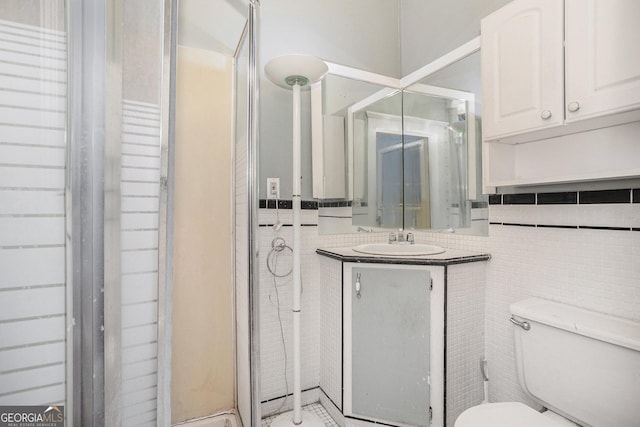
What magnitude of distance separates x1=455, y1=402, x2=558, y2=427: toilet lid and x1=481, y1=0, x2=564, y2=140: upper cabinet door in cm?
104

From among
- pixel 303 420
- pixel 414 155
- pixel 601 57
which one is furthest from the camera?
pixel 414 155

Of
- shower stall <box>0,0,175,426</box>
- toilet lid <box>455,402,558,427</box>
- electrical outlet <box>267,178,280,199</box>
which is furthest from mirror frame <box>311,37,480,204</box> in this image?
shower stall <box>0,0,175,426</box>

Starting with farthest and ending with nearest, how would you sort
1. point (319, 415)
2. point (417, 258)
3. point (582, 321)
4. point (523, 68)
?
point (319, 415) → point (417, 258) → point (523, 68) → point (582, 321)

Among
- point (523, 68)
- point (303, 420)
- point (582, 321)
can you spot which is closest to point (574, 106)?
point (523, 68)

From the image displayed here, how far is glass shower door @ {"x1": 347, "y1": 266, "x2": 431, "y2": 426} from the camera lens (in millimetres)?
1414

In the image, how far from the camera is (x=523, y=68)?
1.20 metres

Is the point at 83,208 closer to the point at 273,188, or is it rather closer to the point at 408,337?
the point at 273,188

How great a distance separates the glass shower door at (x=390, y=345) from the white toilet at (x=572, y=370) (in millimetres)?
347

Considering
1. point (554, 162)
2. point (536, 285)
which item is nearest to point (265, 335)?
point (536, 285)

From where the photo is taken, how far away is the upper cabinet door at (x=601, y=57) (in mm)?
905

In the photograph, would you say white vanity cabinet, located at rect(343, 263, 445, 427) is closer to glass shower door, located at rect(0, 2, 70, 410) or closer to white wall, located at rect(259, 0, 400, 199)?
white wall, located at rect(259, 0, 400, 199)

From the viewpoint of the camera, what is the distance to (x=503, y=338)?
4.83 feet

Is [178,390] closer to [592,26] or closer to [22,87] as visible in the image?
[22,87]

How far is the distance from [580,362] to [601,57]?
102 cm
